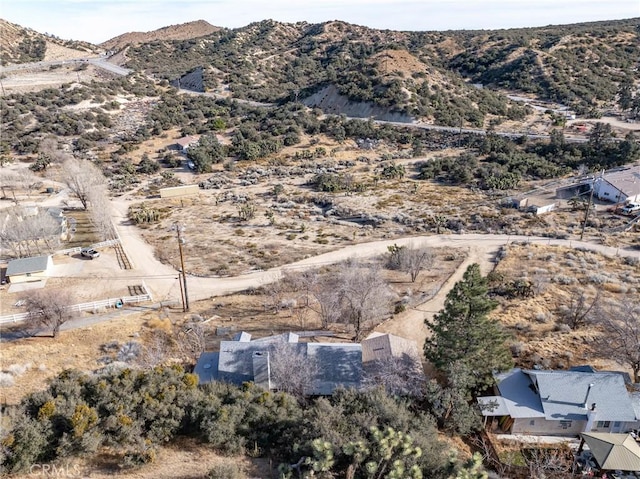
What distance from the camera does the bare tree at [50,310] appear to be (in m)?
29.2

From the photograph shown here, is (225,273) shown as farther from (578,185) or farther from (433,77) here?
(433,77)

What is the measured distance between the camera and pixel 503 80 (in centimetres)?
11762

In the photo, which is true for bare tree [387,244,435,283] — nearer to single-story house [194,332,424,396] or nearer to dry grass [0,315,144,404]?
single-story house [194,332,424,396]

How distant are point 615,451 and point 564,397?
10.7ft

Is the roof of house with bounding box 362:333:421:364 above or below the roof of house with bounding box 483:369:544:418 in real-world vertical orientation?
above

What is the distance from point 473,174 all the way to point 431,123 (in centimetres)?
2480

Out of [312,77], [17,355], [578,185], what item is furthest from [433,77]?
[17,355]

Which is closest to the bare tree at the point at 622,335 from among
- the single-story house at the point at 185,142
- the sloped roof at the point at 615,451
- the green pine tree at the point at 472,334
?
the sloped roof at the point at 615,451

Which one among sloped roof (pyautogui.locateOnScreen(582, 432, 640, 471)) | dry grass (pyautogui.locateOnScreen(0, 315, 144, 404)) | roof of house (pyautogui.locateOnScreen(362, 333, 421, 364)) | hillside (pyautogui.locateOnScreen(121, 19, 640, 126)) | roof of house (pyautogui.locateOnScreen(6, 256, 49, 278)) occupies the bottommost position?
sloped roof (pyautogui.locateOnScreen(582, 432, 640, 471))

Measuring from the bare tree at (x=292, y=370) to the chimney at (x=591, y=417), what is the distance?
13370 millimetres

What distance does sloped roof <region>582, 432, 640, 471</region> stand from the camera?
61.7 ft

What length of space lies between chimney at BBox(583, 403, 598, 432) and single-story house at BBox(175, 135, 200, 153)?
235ft

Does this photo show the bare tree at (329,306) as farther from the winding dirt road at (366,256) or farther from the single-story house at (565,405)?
the single-story house at (565,405)

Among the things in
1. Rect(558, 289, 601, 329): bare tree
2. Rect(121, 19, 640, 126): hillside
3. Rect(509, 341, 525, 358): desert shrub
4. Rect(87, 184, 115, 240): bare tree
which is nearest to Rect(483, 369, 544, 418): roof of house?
Rect(509, 341, 525, 358): desert shrub
